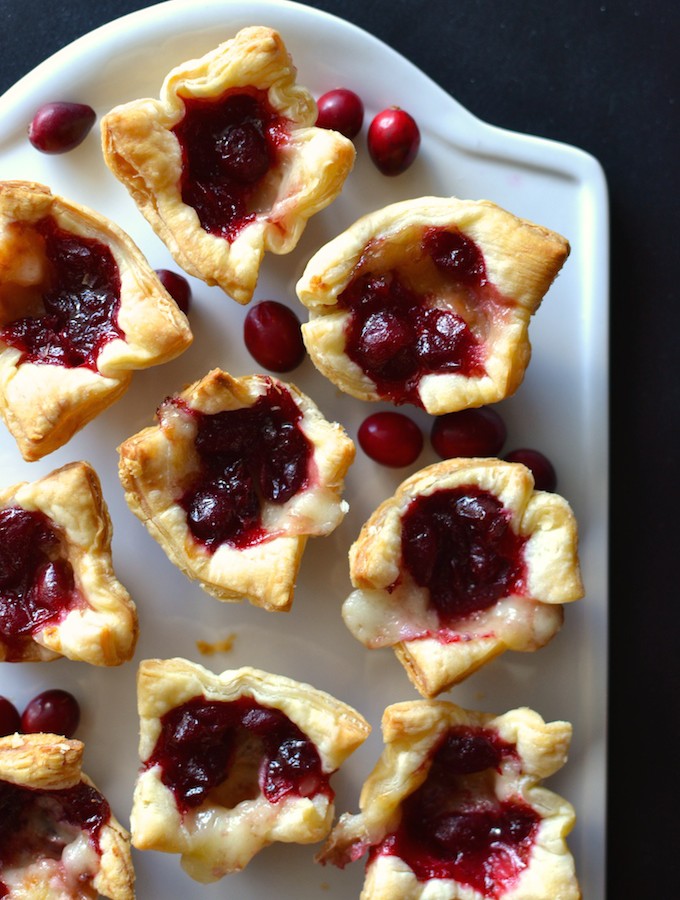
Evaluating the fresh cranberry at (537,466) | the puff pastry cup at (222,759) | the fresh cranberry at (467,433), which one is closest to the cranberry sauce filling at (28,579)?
the puff pastry cup at (222,759)

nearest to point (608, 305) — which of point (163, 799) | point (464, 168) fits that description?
point (464, 168)

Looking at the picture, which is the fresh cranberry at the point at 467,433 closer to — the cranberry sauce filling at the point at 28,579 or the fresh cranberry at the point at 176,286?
the fresh cranberry at the point at 176,286

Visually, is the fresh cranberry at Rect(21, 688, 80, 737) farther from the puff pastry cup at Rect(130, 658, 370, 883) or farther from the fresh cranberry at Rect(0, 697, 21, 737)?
the puff pastry cup at Rect(130, 658, 370, 883)

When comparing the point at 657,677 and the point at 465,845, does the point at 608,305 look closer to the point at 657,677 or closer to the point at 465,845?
the point at 657,677

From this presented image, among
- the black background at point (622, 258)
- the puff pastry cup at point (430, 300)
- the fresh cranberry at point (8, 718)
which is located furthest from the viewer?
the black background at point (622, 258)

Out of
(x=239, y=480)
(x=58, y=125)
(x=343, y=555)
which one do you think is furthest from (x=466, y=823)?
(x=58, y=125)

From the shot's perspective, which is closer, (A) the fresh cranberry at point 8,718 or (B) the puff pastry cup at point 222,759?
(B) the puff pastry cup at point 222,759

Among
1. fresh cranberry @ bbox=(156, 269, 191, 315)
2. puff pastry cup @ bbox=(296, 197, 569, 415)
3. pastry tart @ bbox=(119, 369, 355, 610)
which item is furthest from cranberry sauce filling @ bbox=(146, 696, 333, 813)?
fresh cranberry @ bbox=(156, 269, 191, 315)
